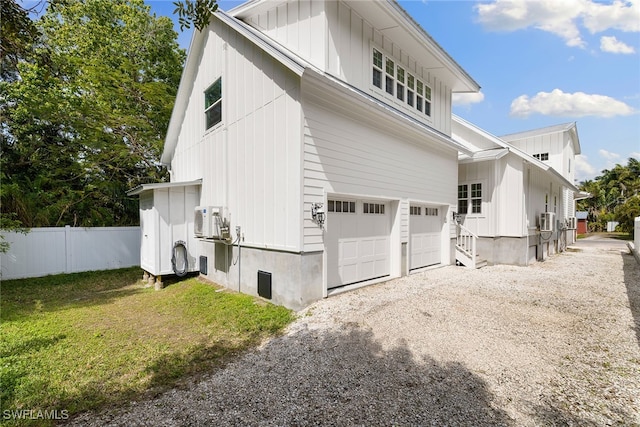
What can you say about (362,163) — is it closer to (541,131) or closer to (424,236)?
(424,236)

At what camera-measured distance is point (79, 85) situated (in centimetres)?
1228

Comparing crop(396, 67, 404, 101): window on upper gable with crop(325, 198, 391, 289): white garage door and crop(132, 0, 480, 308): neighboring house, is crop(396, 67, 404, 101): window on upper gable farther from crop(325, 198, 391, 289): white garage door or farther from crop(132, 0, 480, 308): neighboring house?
crop(325, 198, 391, 289): white garage door

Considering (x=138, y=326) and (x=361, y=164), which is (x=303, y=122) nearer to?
(x=361, y=164)

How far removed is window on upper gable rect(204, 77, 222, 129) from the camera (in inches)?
318

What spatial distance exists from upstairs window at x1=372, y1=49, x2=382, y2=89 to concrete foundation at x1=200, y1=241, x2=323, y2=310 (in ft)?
17.2

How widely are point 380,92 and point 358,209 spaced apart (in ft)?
11.6

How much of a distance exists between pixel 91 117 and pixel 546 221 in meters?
20.0

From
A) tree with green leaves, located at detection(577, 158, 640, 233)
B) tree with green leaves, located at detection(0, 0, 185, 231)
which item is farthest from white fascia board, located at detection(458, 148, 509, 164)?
tree with green leaves, located at detection(577, 158, 640, 233)

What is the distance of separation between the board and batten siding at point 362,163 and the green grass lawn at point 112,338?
208 centimetres

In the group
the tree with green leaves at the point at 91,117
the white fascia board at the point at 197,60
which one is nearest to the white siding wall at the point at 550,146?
the white fascia board at the point at 197,60

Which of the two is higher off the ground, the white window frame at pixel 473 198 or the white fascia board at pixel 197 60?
the white fascia board at pixel 197 60

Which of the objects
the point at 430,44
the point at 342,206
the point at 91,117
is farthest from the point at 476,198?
the point at 91,117

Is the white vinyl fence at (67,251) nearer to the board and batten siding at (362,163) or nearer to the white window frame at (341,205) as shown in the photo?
the white window frame at (341,205)

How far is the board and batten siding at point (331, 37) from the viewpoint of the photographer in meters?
6.57
